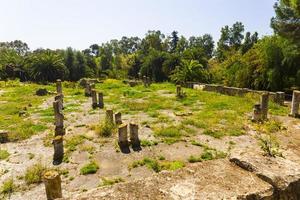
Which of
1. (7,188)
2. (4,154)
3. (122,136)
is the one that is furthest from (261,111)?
(7,188)

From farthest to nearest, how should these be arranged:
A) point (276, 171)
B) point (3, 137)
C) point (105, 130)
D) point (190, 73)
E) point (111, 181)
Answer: point (190, 73) → point (105, 130) → point (3, 137) → point (111, 181) → point (276, 171)

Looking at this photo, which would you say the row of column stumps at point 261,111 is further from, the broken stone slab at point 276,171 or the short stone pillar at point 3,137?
the short stone pillar at point 3,137

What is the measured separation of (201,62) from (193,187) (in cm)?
3644

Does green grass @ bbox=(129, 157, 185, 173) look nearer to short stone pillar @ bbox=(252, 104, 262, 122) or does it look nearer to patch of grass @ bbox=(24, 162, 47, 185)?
patch of grass @ bbox=(24, 162, 47, 185)

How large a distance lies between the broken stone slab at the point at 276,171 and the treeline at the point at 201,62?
1847 cm

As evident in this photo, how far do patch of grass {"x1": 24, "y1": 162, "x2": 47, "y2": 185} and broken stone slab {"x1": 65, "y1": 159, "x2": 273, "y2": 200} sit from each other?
18.0ft

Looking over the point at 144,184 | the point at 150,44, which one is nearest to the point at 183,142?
the point at 144,184

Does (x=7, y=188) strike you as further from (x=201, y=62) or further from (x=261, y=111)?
(x=201, y=62)

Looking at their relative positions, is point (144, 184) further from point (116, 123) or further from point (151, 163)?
point (116, 123)

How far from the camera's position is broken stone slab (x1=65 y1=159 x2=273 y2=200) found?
3260 millimetres

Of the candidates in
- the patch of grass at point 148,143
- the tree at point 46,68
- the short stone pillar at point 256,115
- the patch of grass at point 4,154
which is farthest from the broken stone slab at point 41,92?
the short stone pillar at point 256,115

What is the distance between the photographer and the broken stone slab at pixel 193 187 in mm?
3260

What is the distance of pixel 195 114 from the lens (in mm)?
16656

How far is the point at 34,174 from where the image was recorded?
8.66 metres
